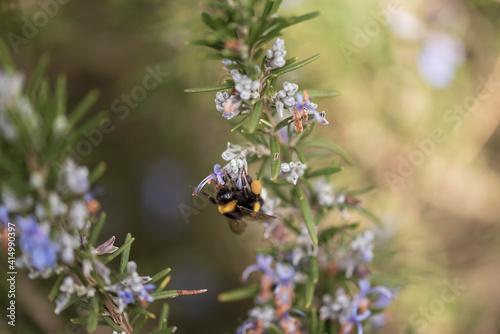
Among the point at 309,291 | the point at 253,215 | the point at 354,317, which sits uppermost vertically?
the point at 253,215

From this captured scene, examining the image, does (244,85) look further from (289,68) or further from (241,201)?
(241,201)

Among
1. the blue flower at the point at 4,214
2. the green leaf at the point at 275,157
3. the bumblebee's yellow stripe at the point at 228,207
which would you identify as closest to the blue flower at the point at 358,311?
the bumblebee's yellow stripe at the point at 228,207

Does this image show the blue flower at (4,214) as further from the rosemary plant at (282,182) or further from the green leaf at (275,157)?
the green leaf at (275,157)

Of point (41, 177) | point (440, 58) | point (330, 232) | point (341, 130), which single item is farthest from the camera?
point (341, 130)

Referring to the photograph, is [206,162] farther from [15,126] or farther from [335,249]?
[15,126]

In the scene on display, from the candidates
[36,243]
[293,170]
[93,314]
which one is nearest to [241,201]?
[293,170]

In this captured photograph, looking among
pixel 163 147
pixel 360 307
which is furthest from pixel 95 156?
pixel 360 307

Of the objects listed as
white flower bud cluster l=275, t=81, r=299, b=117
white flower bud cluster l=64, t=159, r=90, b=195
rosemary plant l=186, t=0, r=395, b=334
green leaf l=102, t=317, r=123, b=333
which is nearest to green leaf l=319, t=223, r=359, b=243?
rosemary plant l=186, t=0, r=395, b=334
